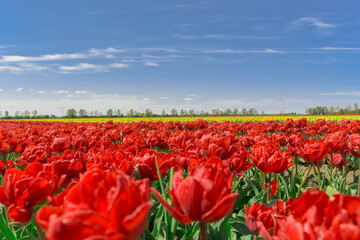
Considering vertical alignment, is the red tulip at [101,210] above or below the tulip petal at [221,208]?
above

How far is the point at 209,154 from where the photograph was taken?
249 cm

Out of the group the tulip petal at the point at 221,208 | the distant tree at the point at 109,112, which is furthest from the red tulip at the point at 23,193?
the distant tree at the point at 109,112

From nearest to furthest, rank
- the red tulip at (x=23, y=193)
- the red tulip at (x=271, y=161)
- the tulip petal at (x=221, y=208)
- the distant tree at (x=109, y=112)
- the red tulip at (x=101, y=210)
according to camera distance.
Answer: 1. the red tulip at (x=101, y=210)
2. the tulip petal at (x=221, y=208)
3. the red tulip at (x=23, y=193)
4. the red tulip at (x=271, y=161)
5. the distant tree at (x=109, y=112)

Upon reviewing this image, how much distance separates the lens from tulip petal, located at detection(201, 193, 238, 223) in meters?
0.94

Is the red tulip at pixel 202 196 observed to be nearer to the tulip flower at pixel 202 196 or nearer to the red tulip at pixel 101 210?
the tulip flower at pixel 202 196

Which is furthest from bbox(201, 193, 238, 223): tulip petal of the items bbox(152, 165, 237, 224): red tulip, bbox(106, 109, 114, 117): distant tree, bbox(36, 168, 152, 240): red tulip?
bbox(106, 109, 114, 117): distant tree

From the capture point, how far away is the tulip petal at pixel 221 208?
0.94m

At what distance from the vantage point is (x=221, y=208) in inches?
37.9

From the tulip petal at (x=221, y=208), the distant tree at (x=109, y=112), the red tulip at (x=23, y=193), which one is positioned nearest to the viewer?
the tulip petal at (x=221, y=208)

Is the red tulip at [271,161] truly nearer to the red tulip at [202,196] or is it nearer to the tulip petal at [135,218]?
the red tulip at [202,196]

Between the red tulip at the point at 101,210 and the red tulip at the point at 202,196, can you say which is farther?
the red tulip at the point at 202,196

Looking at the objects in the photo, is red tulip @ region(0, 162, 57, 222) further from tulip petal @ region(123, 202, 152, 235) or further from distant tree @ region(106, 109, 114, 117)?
distant tree @ region(106, 109, 114, 117)

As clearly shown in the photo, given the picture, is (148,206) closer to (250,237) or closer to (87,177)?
(87,177)

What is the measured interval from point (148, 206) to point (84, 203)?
0.18m
